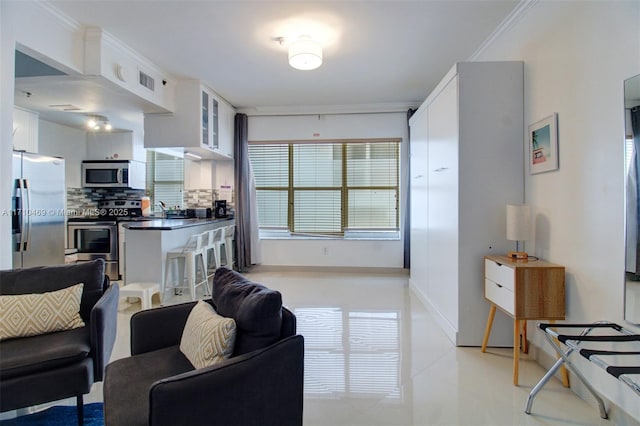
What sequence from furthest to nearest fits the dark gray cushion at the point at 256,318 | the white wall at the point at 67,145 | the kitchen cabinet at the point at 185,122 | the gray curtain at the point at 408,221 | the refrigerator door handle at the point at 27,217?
1. the gray curtain at the point at 408,221
2. the white wall at the point at 67,145
3. the kitchen cabinet at the point at 185,122
4. the refrigerator door handle at the point at 27,217
5. the dark gray cushion at the point at 256,318

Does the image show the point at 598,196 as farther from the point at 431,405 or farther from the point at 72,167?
the point at 72,167

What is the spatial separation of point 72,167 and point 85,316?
4.52m

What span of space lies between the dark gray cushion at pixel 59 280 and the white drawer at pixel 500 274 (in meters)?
2.76

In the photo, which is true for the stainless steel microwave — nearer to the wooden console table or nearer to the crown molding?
the crown molding

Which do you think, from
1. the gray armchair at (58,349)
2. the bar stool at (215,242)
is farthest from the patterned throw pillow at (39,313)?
the bar stool at (215,242)

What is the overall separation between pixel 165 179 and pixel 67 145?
5.13 ft

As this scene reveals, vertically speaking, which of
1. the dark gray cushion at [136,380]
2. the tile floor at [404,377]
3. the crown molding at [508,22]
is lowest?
the tile floor at [404,377]

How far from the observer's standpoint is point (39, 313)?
1.83 meters

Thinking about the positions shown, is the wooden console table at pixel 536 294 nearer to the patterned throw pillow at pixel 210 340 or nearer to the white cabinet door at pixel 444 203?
the white cabinet door at pixel 444 203

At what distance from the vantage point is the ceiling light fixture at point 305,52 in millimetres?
2959

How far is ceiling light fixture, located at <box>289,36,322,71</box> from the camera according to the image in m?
2.96

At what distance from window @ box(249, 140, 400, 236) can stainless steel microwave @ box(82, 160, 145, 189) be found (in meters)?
2.14

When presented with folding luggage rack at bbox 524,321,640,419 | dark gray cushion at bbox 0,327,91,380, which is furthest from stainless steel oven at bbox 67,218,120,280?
folding luggage rack at bbox 524,321,640,419

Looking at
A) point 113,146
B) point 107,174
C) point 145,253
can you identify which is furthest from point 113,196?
point 145,253
